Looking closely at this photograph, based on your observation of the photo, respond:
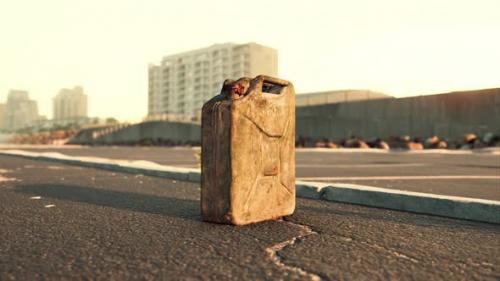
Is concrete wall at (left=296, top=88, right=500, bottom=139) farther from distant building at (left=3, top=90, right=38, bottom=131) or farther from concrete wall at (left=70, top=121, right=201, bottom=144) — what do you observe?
distant building at (left=3, top=90, right=38, bottom=131)

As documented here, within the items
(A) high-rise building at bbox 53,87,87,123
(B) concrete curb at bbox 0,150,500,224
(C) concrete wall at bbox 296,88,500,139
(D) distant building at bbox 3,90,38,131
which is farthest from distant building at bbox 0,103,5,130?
(B) concrete curb at bbox 0,150,500,224

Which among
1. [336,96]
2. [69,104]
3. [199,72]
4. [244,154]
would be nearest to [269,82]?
[244,154]

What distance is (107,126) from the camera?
167 ft

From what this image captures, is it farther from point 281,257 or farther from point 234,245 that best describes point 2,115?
point 281,257

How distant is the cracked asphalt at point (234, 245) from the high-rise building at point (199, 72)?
8853 centimetres

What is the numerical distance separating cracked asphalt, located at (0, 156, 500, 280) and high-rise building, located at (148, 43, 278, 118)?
88.5 metres

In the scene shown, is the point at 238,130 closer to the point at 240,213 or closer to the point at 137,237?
the point at 240,213

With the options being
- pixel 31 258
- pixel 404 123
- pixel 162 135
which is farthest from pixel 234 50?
pixel 31 258

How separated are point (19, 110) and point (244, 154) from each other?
196089 mm

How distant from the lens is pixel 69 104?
155125mm

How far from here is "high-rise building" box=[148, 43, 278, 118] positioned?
97312 mm

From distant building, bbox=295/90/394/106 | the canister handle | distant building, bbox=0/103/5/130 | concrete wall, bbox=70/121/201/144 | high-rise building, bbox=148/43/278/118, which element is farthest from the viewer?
distant building, bbox=0/103/5/130

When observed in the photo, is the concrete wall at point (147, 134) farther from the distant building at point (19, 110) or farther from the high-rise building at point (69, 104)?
the distant building at point (19, 110)

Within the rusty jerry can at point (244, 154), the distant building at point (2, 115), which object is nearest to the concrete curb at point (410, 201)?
the rusty jerry can at point (244, 154)
